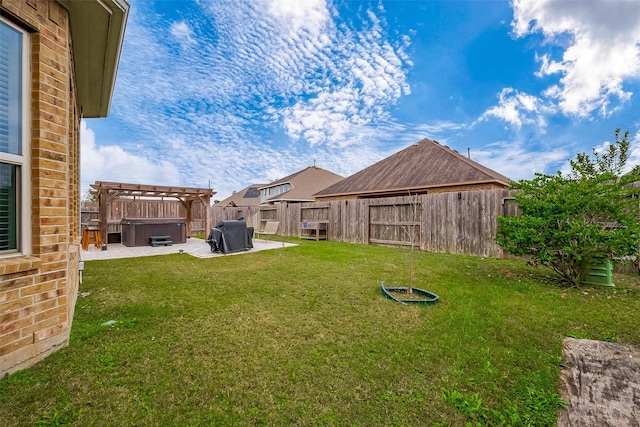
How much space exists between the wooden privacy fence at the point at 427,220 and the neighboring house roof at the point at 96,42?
5290 mm

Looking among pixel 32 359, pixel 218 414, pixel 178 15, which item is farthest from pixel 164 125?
pixel 218 414

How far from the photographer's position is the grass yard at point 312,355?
1.68 metres

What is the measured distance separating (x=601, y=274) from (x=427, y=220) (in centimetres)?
475

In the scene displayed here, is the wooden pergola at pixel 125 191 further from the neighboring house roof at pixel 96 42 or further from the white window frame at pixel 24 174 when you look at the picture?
the white window frame at pixel 24 174

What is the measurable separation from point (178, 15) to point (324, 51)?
17.4 feet

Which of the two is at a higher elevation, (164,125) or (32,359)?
(164,125)

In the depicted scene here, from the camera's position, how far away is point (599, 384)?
2.03 metres

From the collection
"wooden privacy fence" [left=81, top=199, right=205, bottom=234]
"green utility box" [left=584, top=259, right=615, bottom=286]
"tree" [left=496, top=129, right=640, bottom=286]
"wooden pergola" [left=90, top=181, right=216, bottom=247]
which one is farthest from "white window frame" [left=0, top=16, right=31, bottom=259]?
"wooden privacy fence" [left=81, top=199, right=205, bottom=234]

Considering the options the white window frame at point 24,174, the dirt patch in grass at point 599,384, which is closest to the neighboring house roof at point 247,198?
the white window frame at point 24,174

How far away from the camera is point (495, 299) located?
392 cm

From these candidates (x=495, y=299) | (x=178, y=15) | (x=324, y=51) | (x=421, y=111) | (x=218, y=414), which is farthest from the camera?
(x=421, y=111)

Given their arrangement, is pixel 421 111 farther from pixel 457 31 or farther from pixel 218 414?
pixel 218 414

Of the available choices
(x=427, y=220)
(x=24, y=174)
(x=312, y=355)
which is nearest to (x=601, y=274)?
(x=427, y=220)

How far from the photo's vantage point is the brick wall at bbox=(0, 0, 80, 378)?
1.95 metres
